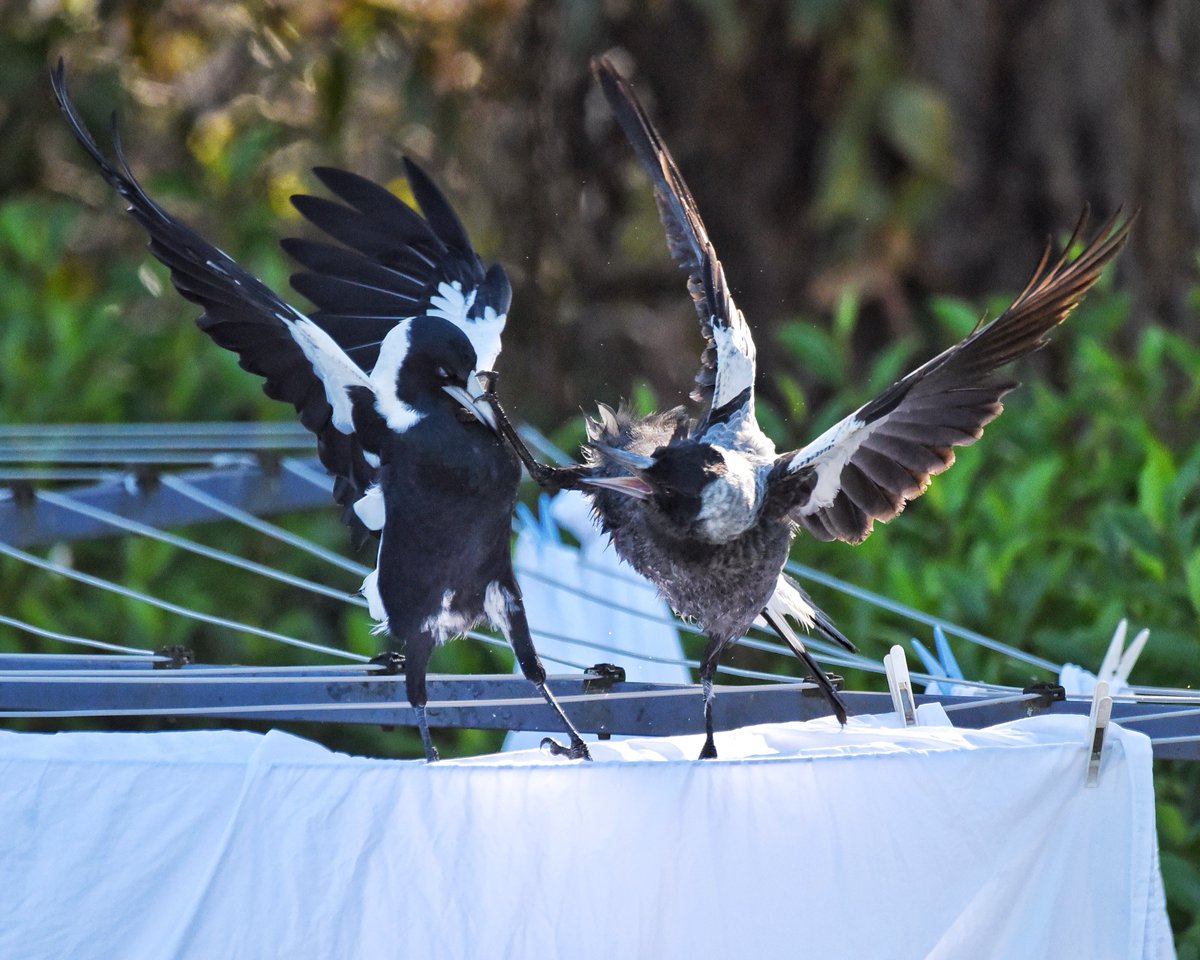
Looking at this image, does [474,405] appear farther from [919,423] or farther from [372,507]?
[919,423]

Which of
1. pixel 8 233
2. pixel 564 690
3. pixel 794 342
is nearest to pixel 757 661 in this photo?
pixel 794 342

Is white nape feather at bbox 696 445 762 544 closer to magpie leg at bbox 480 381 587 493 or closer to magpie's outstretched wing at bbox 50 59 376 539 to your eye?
magpie leg at bbox 480 381 587 493

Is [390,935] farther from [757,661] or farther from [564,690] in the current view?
[757,661]

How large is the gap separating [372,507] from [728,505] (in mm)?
586

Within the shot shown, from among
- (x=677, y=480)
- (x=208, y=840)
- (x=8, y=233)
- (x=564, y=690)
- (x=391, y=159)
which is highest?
(x=391, y=159)

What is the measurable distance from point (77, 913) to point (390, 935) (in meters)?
0.36

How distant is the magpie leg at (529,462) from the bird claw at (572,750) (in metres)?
0.40

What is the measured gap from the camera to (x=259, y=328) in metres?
2.48

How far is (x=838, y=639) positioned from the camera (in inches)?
110

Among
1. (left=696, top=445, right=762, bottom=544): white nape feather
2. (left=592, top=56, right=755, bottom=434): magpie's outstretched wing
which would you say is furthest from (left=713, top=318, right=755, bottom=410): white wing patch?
(left=696, top=445, right=762, bottom=544): white nape feather

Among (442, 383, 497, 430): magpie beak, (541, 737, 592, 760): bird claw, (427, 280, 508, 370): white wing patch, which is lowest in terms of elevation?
(541, 737, 592, 760): bird claw

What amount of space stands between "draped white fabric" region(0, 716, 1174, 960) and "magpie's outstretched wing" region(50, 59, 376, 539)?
0.79m

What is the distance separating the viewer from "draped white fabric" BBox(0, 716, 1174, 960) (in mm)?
1781

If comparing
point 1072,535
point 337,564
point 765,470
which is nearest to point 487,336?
point 765,470
